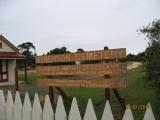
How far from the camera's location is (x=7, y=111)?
26.2ft

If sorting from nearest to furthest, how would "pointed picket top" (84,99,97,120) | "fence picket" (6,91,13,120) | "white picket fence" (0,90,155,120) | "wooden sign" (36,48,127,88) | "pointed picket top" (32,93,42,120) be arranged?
"white picket fence" (0,90,155,120)
"pointed picket top" (84,99,97,120)
"pointed picket top" (32,93,42,120)
"wooden sign" (36,48,127,88)
"fence picket" (6,91,13,120)

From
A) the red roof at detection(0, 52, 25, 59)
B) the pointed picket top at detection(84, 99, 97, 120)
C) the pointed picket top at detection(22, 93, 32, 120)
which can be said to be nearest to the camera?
the pointed picket top at detection(84, 99, 97, 120)

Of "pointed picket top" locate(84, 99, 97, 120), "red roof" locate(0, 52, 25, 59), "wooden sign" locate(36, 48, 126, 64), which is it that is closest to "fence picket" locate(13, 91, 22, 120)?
"wooden sign" locate(36, 48, 126, 64)

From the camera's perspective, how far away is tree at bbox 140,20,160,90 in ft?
33.2

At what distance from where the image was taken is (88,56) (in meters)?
8.11

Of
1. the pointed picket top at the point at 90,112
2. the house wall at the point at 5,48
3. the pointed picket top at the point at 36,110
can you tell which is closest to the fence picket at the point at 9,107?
the pointed picket top at the point at 36,110

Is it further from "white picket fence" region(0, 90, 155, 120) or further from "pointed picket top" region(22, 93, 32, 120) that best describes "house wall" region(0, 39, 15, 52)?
"pointed picket top" region(22, 93, 32, 120)

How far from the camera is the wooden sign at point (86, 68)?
752 centimetres

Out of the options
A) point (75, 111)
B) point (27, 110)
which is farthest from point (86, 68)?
point (75, 111)

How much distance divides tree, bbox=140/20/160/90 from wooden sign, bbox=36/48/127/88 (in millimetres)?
2482

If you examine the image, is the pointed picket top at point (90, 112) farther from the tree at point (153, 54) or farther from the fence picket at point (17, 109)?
the tree at point (153, 54)

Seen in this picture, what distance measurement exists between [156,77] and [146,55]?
0.96 m

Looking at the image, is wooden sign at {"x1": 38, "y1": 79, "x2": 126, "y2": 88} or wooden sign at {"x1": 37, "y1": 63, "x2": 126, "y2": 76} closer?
wooden sign at {"x1": 38, "y1": 79, "x2": 126, "y2": 88}

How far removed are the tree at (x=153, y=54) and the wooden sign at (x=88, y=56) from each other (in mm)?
2539
